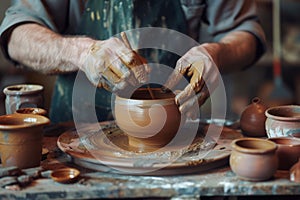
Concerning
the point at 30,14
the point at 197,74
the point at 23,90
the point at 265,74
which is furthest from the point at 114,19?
the point at 265,74

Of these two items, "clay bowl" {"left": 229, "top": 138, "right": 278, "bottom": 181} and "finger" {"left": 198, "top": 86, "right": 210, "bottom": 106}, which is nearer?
"clay bowl" {"left": 229, "top": 138, "right": 278, "bottom": 181}

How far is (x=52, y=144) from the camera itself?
1.69 metres

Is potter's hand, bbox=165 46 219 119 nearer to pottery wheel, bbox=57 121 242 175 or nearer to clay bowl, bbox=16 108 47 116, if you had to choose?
pottery wheel, bbox=57 121 242 175

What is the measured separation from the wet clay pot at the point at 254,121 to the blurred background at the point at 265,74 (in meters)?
2.24

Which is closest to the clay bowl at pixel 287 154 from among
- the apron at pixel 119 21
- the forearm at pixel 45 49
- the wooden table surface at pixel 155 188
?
→ the wooden table surface at pixel 155 188

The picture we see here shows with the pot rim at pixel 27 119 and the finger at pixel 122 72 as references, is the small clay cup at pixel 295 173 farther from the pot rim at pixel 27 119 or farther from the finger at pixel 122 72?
the pot rim at pixel 27 119

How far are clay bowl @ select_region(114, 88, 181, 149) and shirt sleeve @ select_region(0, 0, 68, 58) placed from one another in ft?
1.90

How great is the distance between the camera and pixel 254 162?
1312 millimetres

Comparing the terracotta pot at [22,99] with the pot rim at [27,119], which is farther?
the terracotta pot at [22,99]

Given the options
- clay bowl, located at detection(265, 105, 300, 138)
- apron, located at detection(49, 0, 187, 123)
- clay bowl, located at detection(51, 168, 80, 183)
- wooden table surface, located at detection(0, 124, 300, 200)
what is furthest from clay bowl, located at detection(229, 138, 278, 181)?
apron, located at detection(49, 0, 187, 123)

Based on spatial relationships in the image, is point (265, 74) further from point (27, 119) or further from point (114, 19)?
point (27, 119)

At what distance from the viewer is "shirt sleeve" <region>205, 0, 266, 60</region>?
2150 millimetres

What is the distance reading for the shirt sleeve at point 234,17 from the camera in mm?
2150

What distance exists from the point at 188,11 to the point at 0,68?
88.5 inches
